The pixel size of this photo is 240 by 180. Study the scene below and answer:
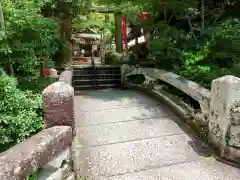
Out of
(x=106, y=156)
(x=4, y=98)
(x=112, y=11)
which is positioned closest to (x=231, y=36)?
(x=106, y=156)

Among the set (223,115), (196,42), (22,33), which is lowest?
(223,115)

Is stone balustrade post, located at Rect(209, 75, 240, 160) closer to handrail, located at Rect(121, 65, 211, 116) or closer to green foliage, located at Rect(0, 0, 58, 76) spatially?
handrail, located at Rect(121, 65, 211, 116)

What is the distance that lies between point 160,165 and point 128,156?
1.49 feet

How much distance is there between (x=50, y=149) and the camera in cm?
205

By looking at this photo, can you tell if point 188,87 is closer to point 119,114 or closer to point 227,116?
point 227,116

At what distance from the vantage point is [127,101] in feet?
17.9

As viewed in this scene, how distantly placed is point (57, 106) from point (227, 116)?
2193 millimetres

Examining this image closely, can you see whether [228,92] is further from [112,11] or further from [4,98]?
[112,11]

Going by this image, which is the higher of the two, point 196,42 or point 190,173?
point 196,42

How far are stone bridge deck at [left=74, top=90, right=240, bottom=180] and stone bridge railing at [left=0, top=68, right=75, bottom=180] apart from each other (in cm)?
58

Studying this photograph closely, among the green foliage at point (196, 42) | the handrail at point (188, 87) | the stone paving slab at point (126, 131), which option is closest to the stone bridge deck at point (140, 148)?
the stone paving slab at point (126, 131)

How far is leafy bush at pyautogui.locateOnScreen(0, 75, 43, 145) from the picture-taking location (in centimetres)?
347

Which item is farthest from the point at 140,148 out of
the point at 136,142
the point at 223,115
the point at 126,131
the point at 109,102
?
the point at 109,102

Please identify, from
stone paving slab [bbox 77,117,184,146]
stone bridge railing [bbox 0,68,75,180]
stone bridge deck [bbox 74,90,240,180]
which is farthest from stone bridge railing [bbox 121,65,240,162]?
stone bridge railing [bbox 0,68,75,180]
